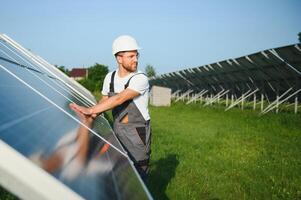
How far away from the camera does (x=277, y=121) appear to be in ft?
36.6

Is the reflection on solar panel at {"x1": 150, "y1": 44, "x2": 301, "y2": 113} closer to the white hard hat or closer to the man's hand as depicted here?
the white hard hat

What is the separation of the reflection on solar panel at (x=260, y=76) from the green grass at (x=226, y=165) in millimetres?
4690

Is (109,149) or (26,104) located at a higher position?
(26,104)

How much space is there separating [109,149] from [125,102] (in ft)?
3.90

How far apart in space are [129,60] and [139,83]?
214 mm

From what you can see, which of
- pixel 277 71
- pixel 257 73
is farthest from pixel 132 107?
pixel 257 73

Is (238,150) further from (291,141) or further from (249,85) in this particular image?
(249,85)

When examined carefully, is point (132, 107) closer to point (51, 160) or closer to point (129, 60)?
point (129, 60)

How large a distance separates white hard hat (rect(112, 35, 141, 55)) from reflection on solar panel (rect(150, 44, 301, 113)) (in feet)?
33.4

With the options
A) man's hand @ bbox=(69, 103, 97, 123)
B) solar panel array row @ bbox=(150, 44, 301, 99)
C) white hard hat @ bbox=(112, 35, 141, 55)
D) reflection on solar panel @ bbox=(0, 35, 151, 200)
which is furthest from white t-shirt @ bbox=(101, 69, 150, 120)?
solar panel array row @ bbox=(150, 44, 301, 99)

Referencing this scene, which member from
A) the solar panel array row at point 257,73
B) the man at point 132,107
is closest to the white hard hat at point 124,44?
the man at point 132,107

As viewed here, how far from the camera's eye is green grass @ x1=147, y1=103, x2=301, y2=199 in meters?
4.46

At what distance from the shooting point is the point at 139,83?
2908 millimetres

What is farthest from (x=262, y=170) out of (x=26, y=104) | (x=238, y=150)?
(x=26, y=104)
